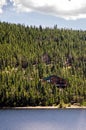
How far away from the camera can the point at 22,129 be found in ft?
458

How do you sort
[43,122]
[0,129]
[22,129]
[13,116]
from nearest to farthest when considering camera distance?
[0,129], [22,129], [43,122], [13,116]

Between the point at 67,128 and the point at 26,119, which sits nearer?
the point at 67,128

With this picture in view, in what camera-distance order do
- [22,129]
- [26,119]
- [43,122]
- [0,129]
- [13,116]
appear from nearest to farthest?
[0,129], [22,129], [43,122], [26,119], [13,116]

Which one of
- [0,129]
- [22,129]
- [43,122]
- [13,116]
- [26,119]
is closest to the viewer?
[0,129]

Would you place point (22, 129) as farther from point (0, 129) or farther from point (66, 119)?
point (66, 119)

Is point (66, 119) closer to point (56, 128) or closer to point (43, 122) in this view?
point (43, 122)

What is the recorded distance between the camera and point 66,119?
7195 inches

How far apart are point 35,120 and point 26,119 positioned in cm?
553

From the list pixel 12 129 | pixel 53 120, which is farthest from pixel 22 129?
pixel 53 120

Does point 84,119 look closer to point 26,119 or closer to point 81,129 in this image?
point 26,119

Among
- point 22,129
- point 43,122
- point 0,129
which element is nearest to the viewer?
point 0,129

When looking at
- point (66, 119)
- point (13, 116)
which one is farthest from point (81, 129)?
point (13, 116)

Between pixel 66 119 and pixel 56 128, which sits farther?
pixel 66 119

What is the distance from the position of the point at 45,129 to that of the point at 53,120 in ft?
117
